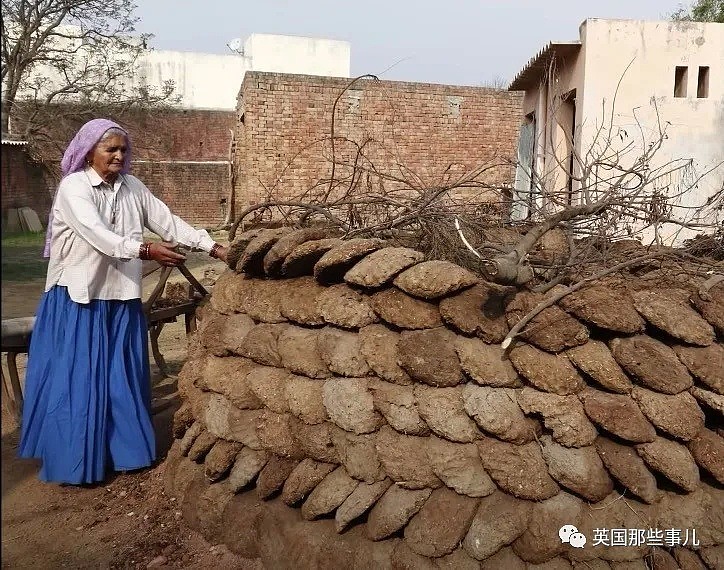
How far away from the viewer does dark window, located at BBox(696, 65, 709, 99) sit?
9.82 m

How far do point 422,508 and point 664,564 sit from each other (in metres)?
0.83

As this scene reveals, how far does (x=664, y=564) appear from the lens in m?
2.06

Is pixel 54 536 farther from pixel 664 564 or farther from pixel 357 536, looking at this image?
pixel 664 564

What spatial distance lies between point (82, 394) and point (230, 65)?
81.1ft

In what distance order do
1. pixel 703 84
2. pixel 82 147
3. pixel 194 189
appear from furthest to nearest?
pixel 194 189, pixel 703 84, pixel 82 147

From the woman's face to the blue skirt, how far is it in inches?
24.0

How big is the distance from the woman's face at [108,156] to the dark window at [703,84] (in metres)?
9.94

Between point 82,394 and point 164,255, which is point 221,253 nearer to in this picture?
point 164,255

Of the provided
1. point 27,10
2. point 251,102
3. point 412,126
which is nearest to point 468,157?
point 412,126

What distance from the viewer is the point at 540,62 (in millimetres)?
10250

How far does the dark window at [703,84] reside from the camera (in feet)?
32.2

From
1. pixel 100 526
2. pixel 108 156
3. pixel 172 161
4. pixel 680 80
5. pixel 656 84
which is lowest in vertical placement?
pixel 100 526

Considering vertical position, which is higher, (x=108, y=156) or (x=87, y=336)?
(x=108, y=156)

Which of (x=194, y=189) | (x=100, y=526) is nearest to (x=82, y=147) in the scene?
(x=100, y=526)
